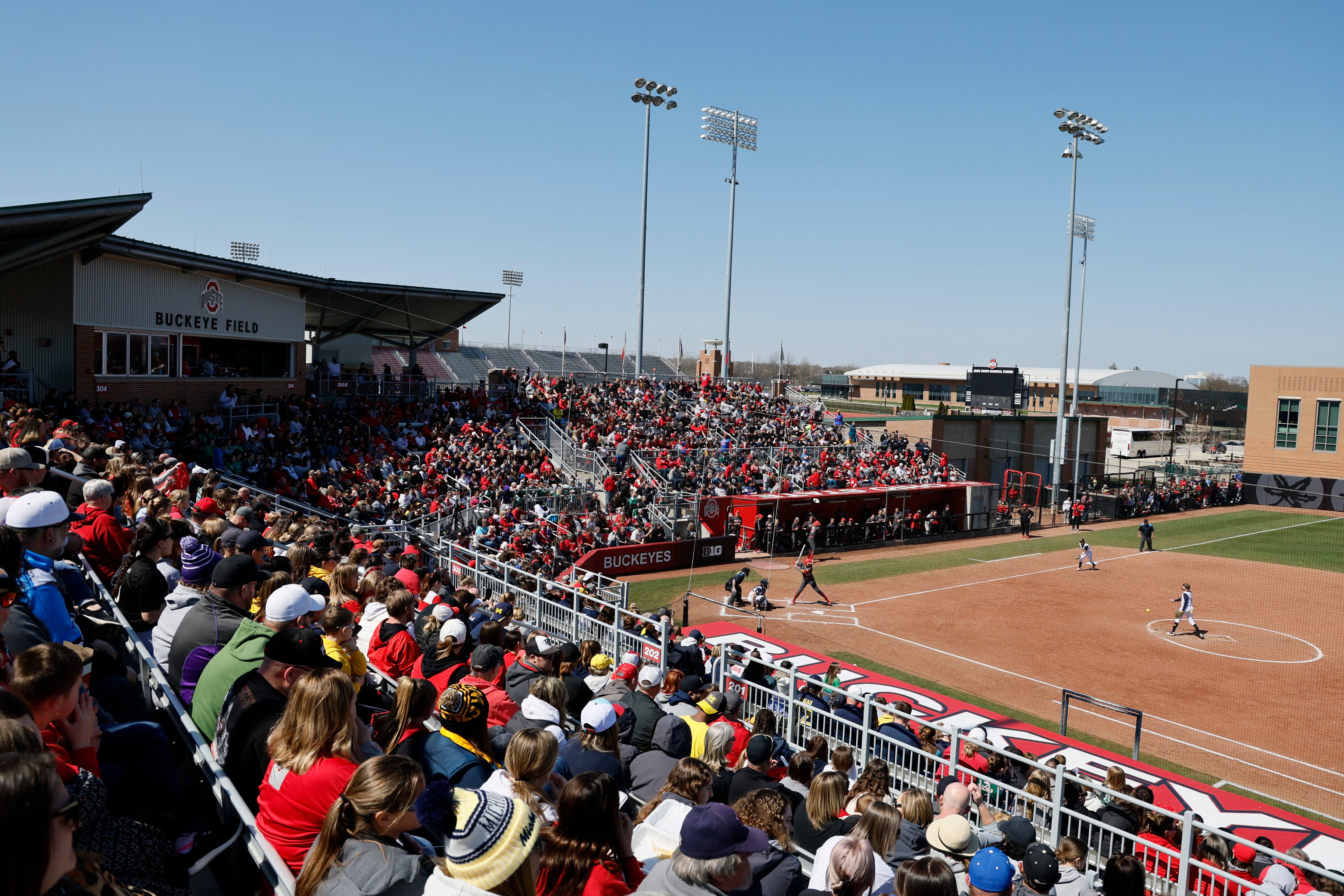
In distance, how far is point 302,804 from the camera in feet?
12.1

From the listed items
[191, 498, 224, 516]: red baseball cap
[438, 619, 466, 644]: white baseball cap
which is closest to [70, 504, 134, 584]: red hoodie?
[191, 498, 224, 516]: red baseball cap

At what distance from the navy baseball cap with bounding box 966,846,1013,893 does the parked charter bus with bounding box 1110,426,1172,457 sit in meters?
70.3

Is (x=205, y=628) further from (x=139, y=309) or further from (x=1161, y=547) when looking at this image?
(x=1161, y=547)

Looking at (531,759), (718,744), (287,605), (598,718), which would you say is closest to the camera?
(531,759)

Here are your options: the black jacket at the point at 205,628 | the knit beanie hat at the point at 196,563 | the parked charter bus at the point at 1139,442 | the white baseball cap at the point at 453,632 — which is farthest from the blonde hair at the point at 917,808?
the parked charter bus at the point at 1139,442

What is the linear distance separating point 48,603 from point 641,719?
4.43 meters

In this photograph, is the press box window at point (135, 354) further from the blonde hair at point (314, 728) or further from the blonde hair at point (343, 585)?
the blonde hair at point (314, 728)

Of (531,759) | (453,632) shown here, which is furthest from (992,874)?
(453,632)

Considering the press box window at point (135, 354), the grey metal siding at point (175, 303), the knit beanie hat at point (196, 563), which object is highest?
the grey metal siding at point (175, 303)

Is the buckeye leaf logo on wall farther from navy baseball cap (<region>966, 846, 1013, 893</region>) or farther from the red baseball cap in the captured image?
navy baseball cap (<region>966, 846, 1013, 893</region>)

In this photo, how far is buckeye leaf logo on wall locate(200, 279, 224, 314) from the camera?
1073 inches

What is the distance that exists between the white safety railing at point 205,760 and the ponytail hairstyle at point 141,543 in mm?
186

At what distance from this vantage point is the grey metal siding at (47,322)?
22.8m

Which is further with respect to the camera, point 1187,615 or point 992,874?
point 1187,615
